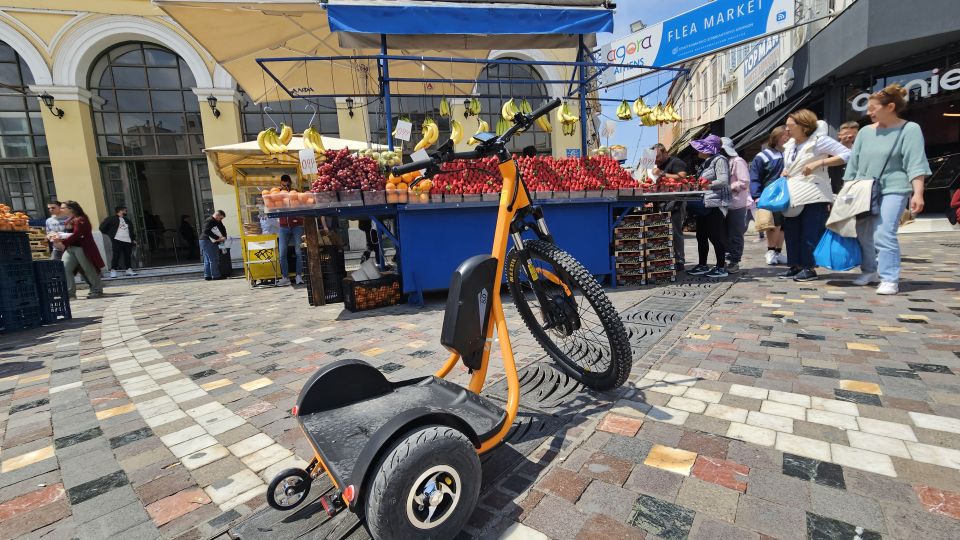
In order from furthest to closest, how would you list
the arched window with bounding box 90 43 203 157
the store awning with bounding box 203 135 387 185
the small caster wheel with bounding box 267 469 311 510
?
1. the arched window with bounding box 90 43 203 157
2. the store awning with bounding box 203 135 387 185
3. the small caster wheel with bounding box 267 469 311 510

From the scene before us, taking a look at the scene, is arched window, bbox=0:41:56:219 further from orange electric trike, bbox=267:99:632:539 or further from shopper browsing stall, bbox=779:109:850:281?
shopper browsing stall, bbox=779:109:850:281

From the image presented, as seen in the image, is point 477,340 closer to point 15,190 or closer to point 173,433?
point 173,433

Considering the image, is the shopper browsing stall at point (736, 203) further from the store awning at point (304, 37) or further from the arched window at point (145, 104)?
the arched window at point (145, 104)

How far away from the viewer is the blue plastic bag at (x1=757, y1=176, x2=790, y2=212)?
502 centimetres

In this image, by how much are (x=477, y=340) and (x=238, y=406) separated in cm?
170

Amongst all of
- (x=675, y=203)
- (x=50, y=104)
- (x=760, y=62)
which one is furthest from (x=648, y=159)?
(x=50, y=104)

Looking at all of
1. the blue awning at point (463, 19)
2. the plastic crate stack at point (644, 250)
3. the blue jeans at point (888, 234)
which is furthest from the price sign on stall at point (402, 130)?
the blue jeans at point (888, 234)

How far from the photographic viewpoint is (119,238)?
432 inches

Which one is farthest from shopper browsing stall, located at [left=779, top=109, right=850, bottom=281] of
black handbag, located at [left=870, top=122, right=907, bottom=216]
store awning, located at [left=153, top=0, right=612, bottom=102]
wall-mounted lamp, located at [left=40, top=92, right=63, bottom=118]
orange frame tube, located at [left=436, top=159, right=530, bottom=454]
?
wall-mounted lamp, located at [left=40, top=92, right=63, bottom=118]

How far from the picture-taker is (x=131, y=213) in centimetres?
1290

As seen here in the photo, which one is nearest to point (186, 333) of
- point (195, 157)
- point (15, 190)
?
point (195, 157)

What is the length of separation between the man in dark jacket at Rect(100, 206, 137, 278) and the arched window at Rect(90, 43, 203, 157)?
283cm

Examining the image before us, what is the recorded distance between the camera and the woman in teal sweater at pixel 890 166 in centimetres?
405

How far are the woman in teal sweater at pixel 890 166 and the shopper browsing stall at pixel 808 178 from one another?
31cm
